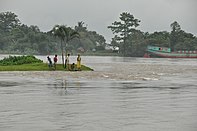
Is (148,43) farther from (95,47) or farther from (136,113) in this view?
(136,113)

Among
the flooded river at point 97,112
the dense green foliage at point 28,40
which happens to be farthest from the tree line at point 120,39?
the flooded river at point 97,112

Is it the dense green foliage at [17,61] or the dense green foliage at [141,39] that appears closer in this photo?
the dense green foliage at [17,61]

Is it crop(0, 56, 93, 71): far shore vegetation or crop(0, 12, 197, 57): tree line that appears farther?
crop(0, 12, 197, 57): tree line

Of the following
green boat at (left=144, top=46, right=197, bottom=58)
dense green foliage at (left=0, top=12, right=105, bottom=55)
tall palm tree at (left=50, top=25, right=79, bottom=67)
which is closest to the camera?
tall palm tree at (left=50, top=25, right=79, bottom=67)

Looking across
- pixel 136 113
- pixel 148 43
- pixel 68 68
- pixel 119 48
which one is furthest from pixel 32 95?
pixel 119 48

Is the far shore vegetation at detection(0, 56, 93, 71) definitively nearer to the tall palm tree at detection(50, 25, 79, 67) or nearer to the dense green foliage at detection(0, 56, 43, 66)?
the dense green foliage at detection(0, 56, 43, 66)

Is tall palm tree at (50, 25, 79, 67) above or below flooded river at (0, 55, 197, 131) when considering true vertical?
above

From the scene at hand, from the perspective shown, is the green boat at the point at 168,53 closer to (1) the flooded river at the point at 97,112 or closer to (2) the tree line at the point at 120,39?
(2) the tree line at the point at 120,39

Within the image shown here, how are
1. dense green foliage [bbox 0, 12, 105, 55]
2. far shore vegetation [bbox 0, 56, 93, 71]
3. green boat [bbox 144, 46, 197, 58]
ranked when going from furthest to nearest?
1. dense green foliage [bbox 0, 12, 105, 55]
2. green boat [bbox 144, 46, 197, 58]
3. far shore vegetation [bbox 0, 56, 93, 71]

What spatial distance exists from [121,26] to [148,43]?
15246mm

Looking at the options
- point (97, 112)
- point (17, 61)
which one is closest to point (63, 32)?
point (17, 61)

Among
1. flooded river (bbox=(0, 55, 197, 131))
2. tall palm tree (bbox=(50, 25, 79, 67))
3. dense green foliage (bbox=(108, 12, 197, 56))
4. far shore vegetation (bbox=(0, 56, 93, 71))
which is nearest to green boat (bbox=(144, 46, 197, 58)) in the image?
dense green foliage (bbox=(108, 12, 197, 56))

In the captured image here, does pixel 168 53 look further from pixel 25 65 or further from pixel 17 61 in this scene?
pixel 25 65

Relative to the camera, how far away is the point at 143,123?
444 inches
